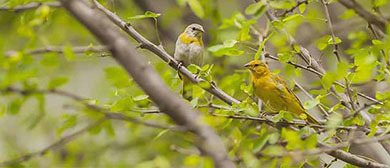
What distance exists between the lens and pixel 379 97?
2193 millimetres

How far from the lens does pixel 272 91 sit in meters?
3.23

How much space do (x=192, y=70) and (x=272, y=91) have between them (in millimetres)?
988

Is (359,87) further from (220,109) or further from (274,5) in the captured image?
(274,5)

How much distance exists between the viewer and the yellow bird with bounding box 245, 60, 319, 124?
3137 mm

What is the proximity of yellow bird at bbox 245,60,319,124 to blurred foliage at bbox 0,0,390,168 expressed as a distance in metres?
0.09

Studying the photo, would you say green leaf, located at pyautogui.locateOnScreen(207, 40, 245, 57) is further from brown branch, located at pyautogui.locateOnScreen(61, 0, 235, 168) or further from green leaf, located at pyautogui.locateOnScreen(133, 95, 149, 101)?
brown branch, located at pyautogui.locateOnScreen(61, 0, 235, 168)

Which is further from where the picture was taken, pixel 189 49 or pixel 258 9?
pixel 189 49

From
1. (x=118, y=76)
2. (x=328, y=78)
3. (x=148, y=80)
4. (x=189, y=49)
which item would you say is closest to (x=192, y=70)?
(x=118, y=76)

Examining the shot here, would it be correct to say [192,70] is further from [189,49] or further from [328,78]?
[189,49]

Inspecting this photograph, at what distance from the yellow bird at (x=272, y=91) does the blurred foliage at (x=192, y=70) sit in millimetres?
94

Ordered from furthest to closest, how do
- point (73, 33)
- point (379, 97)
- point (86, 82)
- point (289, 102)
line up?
1. point (86, 82)
2. point (73, 33)
3. point (289, 102)
4. point (379, 97)

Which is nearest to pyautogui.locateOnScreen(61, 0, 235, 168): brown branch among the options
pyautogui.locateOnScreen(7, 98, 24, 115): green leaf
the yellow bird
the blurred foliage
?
the blurred foliage

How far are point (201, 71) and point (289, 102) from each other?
39.7 inches

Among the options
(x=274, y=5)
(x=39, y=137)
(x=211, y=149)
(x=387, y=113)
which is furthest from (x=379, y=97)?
(x=39, y=137)
